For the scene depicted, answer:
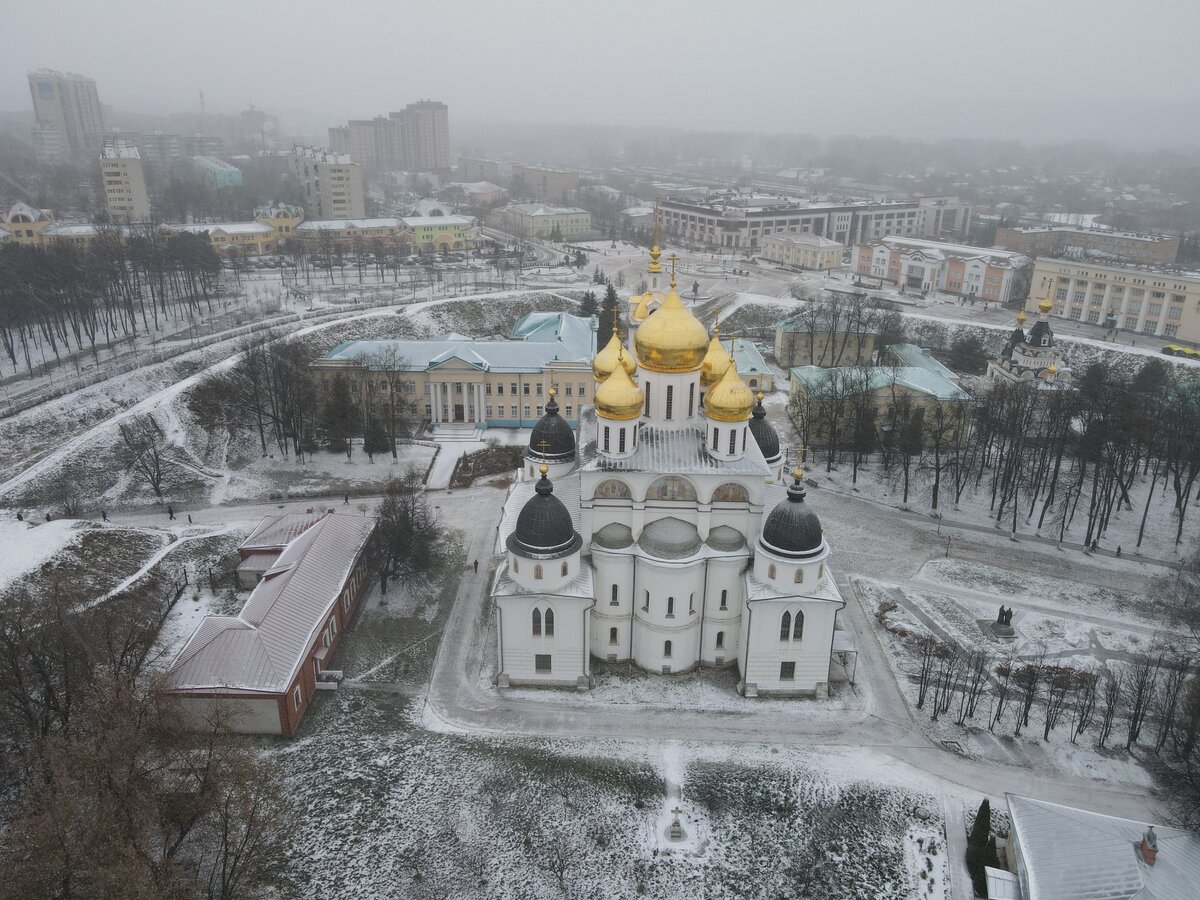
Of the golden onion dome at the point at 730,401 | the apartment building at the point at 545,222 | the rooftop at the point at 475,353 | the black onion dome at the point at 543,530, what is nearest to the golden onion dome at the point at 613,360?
the golden onion dome at the point at 730,401

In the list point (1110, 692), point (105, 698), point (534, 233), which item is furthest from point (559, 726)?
point (534, 233)

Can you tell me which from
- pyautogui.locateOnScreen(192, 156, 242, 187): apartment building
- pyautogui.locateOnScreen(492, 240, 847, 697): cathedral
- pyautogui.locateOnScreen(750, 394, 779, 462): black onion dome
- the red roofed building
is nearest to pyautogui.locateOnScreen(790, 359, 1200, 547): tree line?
pyautogui.locateOnScreen(750, 394, 779, 462): black onion dome

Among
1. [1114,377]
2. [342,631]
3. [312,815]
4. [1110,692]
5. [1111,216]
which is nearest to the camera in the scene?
[312,815]

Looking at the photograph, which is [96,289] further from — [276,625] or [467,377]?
[276,625]

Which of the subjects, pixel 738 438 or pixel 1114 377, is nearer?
pixel 738 438

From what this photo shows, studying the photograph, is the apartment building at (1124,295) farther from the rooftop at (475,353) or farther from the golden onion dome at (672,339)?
the golden onion dome at (672,339)

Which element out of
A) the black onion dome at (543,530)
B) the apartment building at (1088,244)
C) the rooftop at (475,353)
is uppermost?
the apartment building at (1088,244)

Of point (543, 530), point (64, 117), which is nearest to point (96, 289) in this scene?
point (543, 530)

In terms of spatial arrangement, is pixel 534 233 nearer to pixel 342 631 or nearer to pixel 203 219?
pixel 203 219
